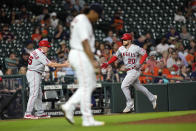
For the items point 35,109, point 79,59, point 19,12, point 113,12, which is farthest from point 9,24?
point 79,59

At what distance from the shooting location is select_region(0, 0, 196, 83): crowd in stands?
14773 mm

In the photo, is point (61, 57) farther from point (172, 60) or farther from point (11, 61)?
point (172, 60)

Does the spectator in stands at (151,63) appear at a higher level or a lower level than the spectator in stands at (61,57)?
lower

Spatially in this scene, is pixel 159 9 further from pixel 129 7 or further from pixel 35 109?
pixel 35 109

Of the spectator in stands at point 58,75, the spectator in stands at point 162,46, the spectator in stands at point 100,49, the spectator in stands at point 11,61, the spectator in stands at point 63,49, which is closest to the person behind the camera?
the spectator in stands at point 58,75

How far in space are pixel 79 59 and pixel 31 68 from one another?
4580 millimetres

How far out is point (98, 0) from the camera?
21266 mm

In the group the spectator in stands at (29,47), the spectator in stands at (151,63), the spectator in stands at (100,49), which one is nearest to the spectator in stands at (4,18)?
the spectator in stands at (29,47)

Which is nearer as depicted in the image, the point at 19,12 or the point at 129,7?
the point at 19,12

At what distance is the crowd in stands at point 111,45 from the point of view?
14773 millimetres

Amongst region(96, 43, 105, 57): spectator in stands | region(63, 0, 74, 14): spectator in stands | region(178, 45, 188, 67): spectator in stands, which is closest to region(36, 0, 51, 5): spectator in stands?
region(63, 0, 74, 14): spectator in stands

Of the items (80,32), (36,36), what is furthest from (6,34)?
(80,32)

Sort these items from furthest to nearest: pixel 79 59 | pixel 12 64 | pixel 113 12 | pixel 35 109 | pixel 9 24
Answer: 1. pixel 113 12
2. pixel 9 24
3. pixel 12 64
4. pixel 35 109
5. pixel 79 59

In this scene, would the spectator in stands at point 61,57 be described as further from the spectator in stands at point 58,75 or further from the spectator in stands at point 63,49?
the spectator in stands at point 58,75
